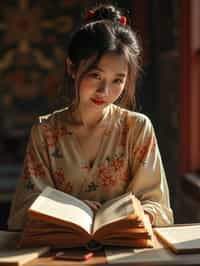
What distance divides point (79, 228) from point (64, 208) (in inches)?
3.8

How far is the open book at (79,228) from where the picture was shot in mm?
1519

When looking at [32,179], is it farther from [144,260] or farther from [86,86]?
[144,260]

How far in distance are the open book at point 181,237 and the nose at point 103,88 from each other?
387 mm

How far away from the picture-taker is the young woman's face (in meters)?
1.81

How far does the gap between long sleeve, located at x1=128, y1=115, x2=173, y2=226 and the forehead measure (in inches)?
8.8

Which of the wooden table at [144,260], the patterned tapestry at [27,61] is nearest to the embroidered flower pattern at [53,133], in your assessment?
the wooden table at [144,260]

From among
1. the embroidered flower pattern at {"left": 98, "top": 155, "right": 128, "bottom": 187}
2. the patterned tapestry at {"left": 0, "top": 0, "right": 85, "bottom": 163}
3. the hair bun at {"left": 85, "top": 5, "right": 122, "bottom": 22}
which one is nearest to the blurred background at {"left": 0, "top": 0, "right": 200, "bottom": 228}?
the patterned tapestry at {"left": 0, "top": 0, "right": 85, "bottom": 163}

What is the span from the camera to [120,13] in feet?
6.73

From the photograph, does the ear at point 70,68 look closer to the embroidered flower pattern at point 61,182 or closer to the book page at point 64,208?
the embroidered flower pattern at point 61,182

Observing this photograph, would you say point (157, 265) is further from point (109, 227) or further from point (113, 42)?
point (113, 42)

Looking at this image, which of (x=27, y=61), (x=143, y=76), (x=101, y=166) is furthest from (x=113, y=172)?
(x=27, y=61)

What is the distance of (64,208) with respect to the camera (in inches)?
62.9

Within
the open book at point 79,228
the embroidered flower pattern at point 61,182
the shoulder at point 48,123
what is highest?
the shoulder at point 48,123

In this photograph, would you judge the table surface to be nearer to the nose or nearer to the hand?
the hand
